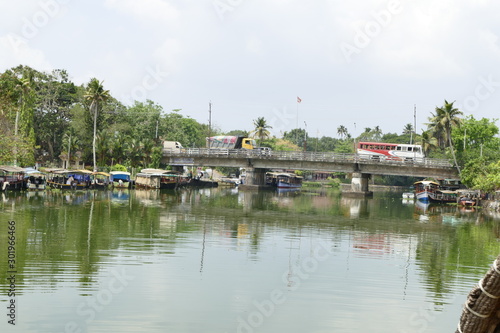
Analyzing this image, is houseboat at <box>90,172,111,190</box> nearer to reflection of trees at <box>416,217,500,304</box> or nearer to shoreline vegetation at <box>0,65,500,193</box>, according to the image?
shoreline vegetation at <box>0,65,500,193</box>

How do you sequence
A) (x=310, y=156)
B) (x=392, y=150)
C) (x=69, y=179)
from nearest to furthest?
(x=69, y=179) < (x=310, y=156) < (x=392, y=150)

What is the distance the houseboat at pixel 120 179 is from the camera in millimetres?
67500

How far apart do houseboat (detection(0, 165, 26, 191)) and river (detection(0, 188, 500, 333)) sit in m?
18.2

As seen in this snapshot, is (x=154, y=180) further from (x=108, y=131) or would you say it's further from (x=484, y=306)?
(x=484, y=306)

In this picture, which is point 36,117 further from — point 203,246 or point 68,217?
point 203,246

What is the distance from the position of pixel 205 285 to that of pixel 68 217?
17650 mm

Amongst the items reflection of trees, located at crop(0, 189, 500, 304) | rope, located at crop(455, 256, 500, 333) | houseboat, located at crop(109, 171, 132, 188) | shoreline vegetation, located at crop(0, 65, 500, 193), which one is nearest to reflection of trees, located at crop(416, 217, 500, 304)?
reflection of trees, located at crop(0, 189, 500, 304)

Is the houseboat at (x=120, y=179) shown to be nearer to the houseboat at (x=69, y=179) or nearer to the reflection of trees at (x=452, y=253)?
the houseboat at (x=69, y=179)

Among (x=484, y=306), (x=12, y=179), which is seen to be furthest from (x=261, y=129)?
(x=484, y=306)

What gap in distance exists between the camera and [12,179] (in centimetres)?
5394

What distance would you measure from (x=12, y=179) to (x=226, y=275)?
137ft

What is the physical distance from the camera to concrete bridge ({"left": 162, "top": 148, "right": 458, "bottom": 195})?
69.6 m

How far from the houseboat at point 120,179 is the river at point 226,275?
33.3 m

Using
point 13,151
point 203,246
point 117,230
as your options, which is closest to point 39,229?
point 117,230
